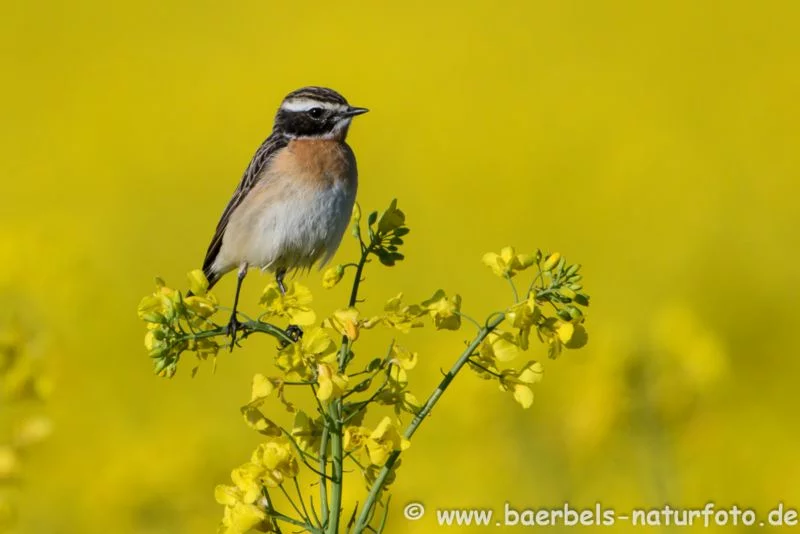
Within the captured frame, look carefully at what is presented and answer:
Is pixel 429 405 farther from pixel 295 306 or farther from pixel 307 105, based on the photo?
pixel 307 105

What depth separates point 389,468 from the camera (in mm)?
2967

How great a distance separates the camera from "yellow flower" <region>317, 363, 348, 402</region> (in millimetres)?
2875

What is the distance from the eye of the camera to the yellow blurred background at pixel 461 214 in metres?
5.07

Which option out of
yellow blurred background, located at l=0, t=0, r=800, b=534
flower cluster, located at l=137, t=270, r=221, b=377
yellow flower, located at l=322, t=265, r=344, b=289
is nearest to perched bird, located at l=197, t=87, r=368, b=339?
yellow blurred background, located at l=0, t=0, r=800, b=534

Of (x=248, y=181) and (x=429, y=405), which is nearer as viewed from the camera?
(x=429, y=405)

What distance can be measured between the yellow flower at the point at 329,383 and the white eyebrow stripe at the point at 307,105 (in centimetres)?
306

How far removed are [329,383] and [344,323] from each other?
0.18 metres

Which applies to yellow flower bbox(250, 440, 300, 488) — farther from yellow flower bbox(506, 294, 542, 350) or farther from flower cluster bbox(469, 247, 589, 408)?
yellow flower bbox(506, 294, 542, 350)

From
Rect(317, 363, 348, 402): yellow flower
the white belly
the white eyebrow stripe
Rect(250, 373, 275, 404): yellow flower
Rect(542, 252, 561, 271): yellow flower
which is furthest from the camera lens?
the white eyebrow stripe

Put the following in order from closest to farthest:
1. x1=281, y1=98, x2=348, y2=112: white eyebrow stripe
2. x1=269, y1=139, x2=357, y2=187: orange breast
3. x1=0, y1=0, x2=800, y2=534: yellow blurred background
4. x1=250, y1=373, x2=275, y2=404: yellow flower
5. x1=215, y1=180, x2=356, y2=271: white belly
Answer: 1. x1=250, y1=373, x2=275, y2=404: yellow flower
2. x1=0, y1=0, x2=800, y2=534: yellow blurred background
3. x1=215, y1=180, x2=356, y2=271: white belly
4. x1=269, y1=139, x2=357, y2=187: orange breast
5. x1=281, y1=98, x2=348, y2=112: white eyebrow stripe

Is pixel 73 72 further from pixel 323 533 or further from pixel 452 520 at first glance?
pixel 323 533

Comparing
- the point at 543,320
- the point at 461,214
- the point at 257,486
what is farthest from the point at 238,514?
the point at 461,214

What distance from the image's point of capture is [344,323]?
302 cm

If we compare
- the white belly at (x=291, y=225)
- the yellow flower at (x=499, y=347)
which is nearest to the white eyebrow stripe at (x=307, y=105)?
the white belly at (x=291, y=225)
